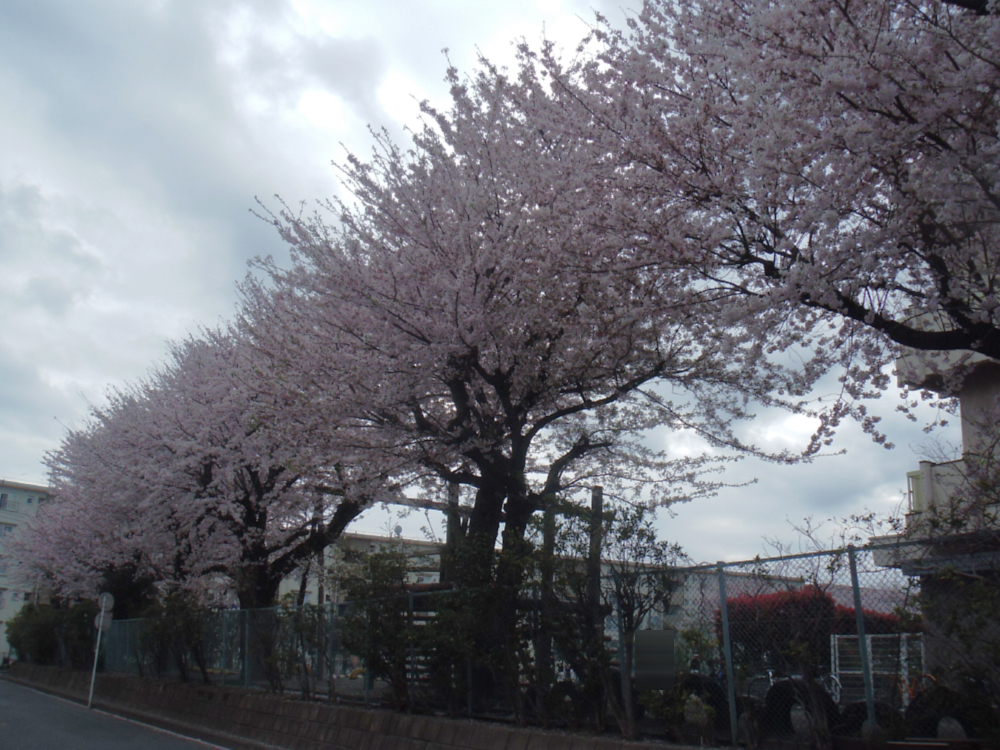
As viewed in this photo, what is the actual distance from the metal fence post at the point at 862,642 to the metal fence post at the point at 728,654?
1.14 m

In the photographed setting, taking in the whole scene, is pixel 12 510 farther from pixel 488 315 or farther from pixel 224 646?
pixel 488 315

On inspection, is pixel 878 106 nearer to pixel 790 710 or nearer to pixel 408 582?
pixel 790 710

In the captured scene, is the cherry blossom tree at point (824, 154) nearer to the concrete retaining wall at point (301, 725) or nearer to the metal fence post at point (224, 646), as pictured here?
the concrete retaining wall at point (301, 725)

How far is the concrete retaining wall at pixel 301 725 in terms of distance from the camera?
340 inches

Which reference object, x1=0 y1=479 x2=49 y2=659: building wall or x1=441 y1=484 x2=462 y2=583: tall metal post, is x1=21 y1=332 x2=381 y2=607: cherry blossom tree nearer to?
x1=441 y1=484 x2=462 y2=583: tall metal post

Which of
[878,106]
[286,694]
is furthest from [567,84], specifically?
Result: [286,694]

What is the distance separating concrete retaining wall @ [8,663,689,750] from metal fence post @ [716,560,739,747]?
663mm

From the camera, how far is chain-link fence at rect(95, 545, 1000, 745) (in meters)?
6.03

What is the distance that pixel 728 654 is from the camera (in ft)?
23.5

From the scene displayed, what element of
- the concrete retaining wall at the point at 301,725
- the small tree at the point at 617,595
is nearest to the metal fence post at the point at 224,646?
the concrete retaining wall at the point at 301,725

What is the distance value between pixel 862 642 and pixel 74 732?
14.1 metres

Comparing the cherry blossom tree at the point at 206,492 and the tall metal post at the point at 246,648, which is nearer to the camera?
the tall metal post at the point at 246,648

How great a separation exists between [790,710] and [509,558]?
11.3 feet

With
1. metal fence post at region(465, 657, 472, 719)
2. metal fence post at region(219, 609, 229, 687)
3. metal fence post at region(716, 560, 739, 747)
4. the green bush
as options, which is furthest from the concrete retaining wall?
the green bush
